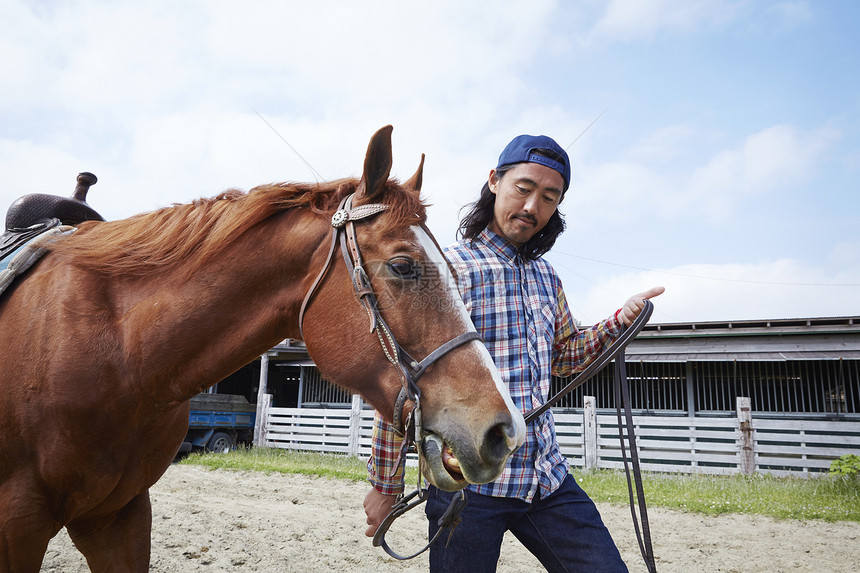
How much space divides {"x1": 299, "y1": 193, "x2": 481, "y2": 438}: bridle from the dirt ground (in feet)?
12.3

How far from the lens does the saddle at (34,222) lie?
2.12 m

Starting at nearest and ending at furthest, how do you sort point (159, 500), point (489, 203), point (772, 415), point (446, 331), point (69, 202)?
point (446, 331) < point (489, 203) < point (69, 202) < point (159, 500) < point (772, 415)

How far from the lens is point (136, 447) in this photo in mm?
2000

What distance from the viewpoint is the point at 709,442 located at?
10984 millimetres

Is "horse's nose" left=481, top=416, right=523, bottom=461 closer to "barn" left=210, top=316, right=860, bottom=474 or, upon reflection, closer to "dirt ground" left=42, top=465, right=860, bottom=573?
"dirt ground" left=42, top=465, right=860, bottom=573

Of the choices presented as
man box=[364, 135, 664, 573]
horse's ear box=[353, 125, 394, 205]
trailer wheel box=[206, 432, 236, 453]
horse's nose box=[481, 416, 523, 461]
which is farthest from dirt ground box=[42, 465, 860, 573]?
trailer wheel box=[206, 432, 236, 453]

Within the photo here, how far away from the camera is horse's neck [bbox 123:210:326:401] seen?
1.89m

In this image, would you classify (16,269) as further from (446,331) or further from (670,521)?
(670,521)

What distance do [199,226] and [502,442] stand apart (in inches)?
53.0

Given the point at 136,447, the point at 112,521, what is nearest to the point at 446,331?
the point at 136,447

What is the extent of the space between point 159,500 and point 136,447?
6.34 meters

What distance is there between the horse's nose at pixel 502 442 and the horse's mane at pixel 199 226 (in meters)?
0.74

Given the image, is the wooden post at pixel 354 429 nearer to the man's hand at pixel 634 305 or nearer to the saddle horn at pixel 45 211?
the saddle horn at pixel 45 211

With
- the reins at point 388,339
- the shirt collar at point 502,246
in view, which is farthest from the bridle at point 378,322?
the shirt collar at point 502,246
